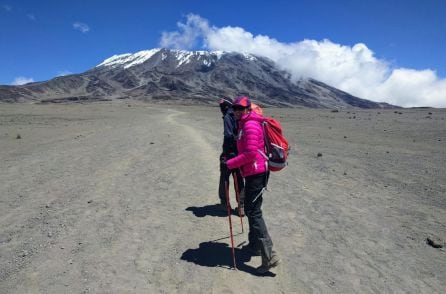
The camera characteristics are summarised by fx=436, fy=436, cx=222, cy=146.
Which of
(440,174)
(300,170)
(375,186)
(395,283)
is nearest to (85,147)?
(300,170)

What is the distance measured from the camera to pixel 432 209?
955 centimetres

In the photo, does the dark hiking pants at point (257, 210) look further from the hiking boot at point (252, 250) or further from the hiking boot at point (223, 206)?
the hiking boot at point (223, 206)

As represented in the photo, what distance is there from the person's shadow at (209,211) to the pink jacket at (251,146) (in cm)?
259

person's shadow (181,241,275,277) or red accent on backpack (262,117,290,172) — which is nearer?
red accent on backpack (262,117,290,172)

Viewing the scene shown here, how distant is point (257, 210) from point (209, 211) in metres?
2.53

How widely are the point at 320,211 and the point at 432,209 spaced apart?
107 inches

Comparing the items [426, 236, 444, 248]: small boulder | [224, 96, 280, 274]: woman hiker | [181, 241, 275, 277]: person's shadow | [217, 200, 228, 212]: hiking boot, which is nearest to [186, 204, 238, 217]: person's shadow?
[217, 200, 228, 212]: hiking boot

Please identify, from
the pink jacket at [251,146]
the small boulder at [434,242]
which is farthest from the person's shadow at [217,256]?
the small boulder at [434,242]

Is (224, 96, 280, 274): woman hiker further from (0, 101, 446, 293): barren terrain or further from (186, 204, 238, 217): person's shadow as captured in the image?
(186, 204, 238, 217): person's shadow

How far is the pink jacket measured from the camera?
5.60 m

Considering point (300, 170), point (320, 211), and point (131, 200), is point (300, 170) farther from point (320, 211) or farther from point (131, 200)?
point (131, 200)

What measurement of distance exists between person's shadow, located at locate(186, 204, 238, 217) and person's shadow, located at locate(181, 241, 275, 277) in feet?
4.85

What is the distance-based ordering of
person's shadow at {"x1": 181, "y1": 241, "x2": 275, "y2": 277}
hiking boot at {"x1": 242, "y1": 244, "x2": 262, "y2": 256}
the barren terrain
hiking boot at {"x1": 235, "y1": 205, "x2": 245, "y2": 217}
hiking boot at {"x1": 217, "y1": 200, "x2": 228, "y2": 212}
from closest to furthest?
1. the barren terrain
2. person's shadow at {"x1": 181, "y1": 241, "x2": 275, "y2": 277}
3. hiking boot at {"x1": 242, "y1": 244, "x2": 262, "y2": 256}
4. hiking boot at {"x1": 235, "y1": 205, "x2": 245, "y2": 217}
5. hiking boot at {"x1": 217, "y1": 200, "x2": 228, "y2": 212}

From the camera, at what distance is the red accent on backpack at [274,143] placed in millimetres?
5699
